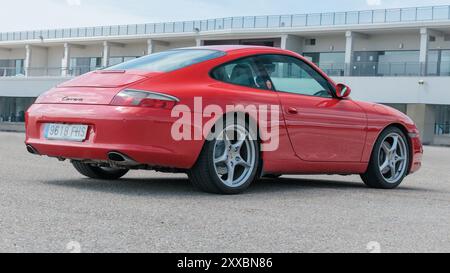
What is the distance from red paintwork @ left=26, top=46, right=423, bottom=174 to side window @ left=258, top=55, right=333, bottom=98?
9 cm

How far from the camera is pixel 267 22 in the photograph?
160 feet

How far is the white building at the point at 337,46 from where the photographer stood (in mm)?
40656

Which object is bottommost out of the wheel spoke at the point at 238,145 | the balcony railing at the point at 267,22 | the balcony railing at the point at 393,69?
the wheel spoke at the point at 238,145

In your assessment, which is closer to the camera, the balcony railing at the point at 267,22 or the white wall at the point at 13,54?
the balcony railing at the point at 267,22

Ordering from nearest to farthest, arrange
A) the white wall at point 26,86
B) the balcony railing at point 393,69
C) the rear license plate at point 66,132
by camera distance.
A: the rear license plate at point 66,132 < the balcony railing at point 393,69 < the white wall at point 26,86

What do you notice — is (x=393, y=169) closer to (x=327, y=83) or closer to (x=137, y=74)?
(x=327, y=83)

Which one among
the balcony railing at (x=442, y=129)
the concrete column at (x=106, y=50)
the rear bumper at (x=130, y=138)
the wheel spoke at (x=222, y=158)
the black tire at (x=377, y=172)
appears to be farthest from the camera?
the concrete column at (x=106, y=50)

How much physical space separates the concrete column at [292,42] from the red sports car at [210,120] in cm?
4131

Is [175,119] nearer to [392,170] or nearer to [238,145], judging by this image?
[238,145]

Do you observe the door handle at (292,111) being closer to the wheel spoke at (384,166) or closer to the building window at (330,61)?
the wheel spoke at (384,166)

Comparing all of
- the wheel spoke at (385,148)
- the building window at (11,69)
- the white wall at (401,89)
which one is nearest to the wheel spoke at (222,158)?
the wheel spoke at (385,148)

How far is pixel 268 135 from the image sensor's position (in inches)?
249
